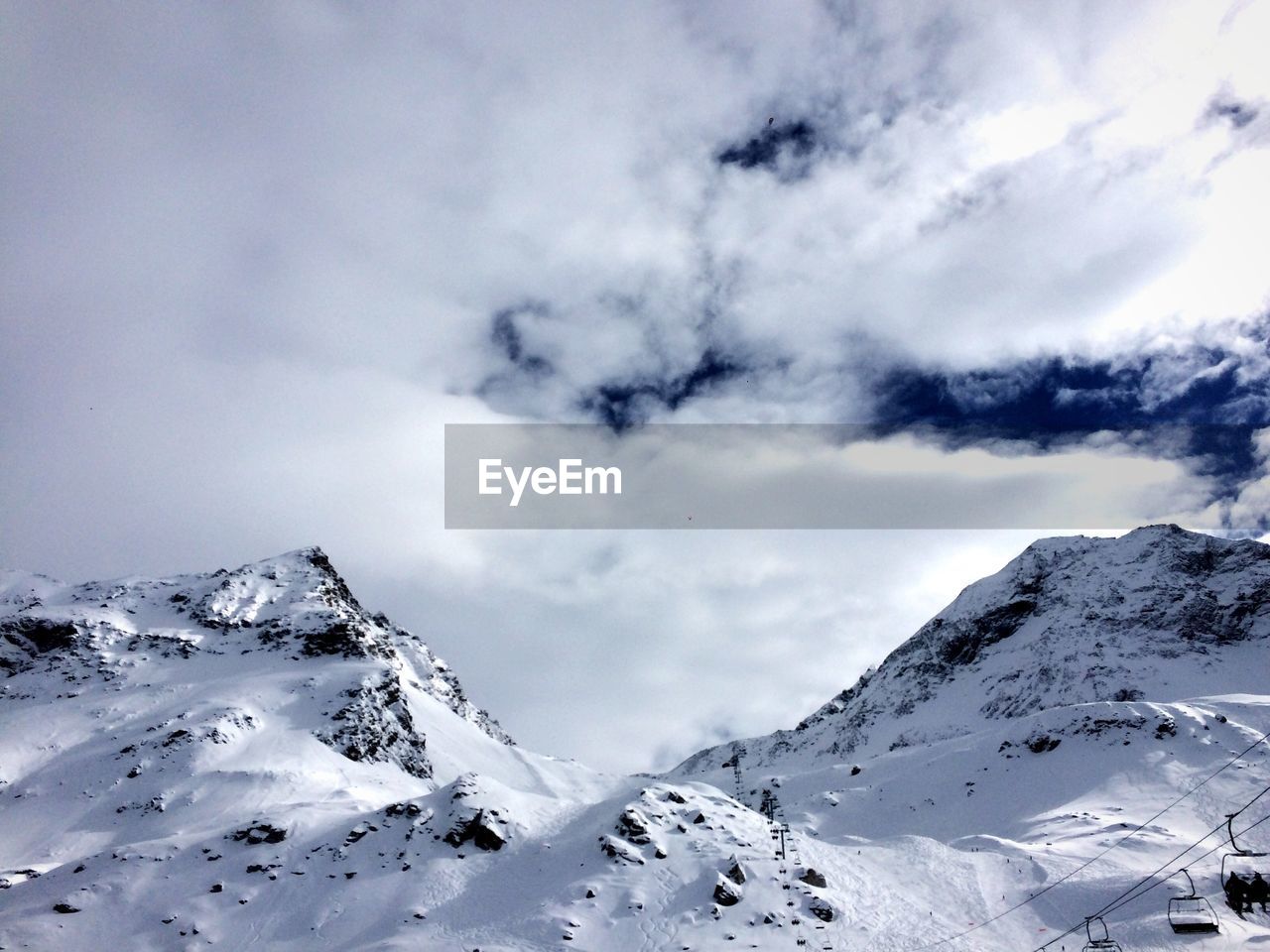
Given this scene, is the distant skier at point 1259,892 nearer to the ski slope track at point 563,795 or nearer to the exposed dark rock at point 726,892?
the ski slope track at point 563,795

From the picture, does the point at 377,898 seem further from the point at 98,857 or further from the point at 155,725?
the point at 155,725

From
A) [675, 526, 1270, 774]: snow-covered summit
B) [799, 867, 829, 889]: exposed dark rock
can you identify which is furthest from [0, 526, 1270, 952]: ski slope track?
[675, 526, 1270, 774]: snow-covered summit

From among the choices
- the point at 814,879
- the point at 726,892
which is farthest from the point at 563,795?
the point at 726,892

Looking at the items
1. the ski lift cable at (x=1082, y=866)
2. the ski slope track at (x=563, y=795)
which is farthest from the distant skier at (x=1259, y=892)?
the ski lift cable at (x=1082, y=866)

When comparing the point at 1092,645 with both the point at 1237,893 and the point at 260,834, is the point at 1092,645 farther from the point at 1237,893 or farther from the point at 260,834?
the point at 260,834

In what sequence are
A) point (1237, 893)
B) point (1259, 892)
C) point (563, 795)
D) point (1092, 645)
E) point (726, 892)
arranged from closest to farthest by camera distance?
point (1259, 892) < point (1237, 893) < point (726, 892) < point (563, 795) < point (1092, 645)

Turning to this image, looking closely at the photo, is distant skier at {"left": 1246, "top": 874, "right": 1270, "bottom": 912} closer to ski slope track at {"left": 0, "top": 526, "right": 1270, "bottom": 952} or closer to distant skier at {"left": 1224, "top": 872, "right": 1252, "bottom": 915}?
distant skier at {"left": 1224, "top": 872, "right": 1252, "bottom": 915}

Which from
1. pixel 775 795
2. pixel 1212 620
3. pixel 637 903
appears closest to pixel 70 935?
pixel 637 903
